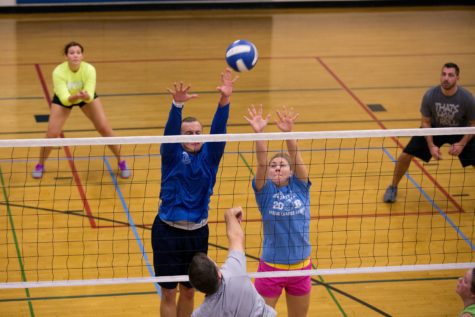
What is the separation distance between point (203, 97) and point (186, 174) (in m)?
6.71

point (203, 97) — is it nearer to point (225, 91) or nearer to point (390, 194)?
point (390, 194)

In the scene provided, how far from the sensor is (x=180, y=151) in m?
6.89

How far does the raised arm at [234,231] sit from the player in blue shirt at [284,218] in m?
0.72

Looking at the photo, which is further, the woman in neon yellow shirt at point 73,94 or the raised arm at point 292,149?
the woman in neon yellow shirt at point 73,94

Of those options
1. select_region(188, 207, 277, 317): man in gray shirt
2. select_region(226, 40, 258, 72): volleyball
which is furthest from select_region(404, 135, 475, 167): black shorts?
select_region(188, 207, 277, 317): man in gray shirt

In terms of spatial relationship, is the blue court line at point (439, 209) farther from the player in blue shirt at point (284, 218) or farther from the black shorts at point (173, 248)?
the black shorts at point (173, 248)

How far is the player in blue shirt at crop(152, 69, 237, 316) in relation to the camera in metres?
6.88

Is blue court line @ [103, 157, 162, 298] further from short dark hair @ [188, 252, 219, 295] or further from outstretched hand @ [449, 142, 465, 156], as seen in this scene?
outstretched hand @ [449, 142, 465, 156]

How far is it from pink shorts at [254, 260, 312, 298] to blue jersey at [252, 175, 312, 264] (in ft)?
0.42

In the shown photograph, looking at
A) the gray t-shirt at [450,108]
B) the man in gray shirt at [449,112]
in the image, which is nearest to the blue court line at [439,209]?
the man in gray shirt at [449,112]

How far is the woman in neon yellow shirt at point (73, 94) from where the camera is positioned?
10.2 meters

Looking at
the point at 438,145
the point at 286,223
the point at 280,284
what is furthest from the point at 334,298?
the point at 438,145

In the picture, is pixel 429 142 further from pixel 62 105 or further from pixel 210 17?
pixel 210 17

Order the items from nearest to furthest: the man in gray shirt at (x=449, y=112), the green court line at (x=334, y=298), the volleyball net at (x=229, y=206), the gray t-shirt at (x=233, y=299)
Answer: the gray t-shirt at (x=233, y=299)
the green court line at (x=334, y=298)
the volleyball net at (x=229, y=206)
the man in gray shirt at (x=449, y=112)
